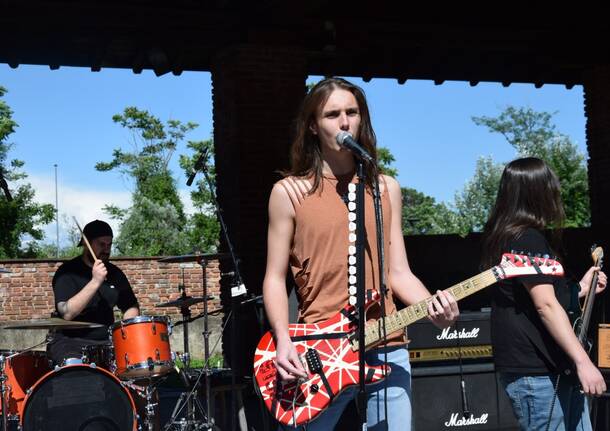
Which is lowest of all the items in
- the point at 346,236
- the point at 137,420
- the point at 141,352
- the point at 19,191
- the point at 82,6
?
the point at 137,420

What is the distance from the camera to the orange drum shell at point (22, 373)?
7062 mm

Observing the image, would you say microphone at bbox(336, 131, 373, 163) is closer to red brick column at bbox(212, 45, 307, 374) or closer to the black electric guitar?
the black electric guitar

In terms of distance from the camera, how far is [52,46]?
936 centimetres

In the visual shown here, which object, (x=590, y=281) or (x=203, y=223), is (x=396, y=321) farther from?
(x=203, y=223)

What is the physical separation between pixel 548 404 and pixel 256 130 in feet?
18.7

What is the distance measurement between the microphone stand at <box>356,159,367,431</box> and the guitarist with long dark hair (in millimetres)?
931

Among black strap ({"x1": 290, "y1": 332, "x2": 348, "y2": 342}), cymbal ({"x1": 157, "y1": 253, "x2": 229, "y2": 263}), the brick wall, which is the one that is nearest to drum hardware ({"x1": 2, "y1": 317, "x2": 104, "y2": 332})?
cymbal ({"x1": 157, "y1": 253, "x2": 229, "y2": 263})

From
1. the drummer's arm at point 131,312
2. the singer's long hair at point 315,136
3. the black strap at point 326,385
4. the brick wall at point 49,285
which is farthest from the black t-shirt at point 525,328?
the brick wall at point 49,285

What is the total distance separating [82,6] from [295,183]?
6.01m

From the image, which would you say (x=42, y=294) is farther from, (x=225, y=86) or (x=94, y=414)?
(x=94, y=414)

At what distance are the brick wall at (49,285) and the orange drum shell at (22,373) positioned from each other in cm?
1156

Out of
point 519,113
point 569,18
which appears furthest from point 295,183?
point 519,113

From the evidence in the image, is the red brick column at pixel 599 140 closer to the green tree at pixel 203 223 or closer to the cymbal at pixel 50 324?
the cymbal at pixel 50 324

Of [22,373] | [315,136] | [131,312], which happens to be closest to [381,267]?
[315,136]
